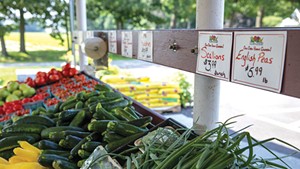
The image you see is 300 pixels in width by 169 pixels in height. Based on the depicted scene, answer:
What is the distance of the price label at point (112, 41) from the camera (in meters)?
2.22

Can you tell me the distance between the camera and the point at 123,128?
1394 mm

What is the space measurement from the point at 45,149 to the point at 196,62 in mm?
844

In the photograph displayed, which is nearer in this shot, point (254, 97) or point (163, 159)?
point (163, 159)

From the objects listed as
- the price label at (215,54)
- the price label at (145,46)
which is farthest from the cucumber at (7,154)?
the price label at (215,54)

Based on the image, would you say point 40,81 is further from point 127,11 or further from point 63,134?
point 127,11

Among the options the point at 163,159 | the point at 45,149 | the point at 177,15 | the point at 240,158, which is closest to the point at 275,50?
the point at 240,158

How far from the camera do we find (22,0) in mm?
5684

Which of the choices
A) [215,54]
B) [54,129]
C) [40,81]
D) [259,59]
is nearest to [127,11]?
[40,81]

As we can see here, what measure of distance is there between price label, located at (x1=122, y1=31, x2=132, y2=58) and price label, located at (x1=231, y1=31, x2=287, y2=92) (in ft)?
3.41

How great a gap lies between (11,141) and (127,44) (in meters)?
0.85

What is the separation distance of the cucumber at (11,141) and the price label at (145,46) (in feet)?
2.36

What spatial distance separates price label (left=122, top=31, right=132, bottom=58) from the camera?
5.93 ft

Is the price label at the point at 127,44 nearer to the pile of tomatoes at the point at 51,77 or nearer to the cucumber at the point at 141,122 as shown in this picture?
the cucumber at the point at 141,122

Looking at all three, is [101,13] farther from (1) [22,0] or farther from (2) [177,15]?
(1) [22,0]
